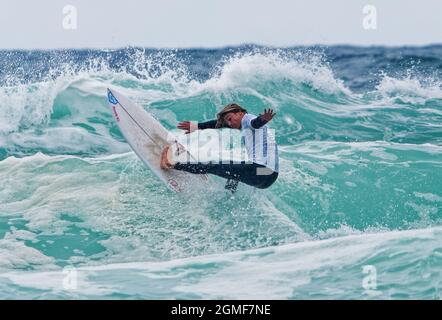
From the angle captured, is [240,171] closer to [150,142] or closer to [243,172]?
[243,172]

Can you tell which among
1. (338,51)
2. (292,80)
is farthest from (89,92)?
(338,51)

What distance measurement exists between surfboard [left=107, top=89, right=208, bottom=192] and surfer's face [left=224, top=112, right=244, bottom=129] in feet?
3.35

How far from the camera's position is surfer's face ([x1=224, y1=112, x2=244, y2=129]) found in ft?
25.7

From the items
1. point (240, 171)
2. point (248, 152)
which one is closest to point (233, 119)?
point (248, 152)

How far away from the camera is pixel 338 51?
2697 cm

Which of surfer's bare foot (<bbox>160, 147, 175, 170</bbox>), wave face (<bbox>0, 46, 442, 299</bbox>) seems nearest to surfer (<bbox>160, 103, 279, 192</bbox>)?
wave face (<bbox>0, 46, 442, 299</bbox>)

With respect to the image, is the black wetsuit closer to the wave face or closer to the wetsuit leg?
the wetsuit leg

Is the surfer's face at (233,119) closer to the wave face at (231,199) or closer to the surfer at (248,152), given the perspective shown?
the surfer at (248,152)

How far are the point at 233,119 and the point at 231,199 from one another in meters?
1.09

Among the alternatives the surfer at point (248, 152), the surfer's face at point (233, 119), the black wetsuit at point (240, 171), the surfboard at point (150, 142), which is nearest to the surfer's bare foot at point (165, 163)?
the surfboard at point (150, 142)

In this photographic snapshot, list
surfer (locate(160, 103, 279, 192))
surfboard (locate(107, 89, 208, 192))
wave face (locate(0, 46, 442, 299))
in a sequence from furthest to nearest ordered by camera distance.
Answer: surfboard (locate(107, 89, 208, 192))
surfer (locate(160, 103, 279, 192))
wave face (locate(0, 46, 442, 299))

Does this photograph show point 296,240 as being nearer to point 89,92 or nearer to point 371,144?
point 371,144

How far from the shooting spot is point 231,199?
27.6ft

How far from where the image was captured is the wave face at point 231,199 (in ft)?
20.6
